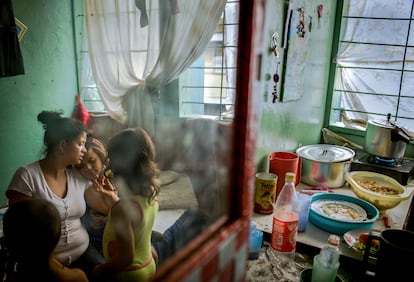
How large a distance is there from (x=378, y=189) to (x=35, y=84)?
164 cm

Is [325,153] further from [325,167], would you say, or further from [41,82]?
[41,82]

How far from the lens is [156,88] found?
1.59 meters

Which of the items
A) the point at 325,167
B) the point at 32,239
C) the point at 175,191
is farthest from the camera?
the point at 325,167

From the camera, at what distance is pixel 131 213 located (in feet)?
3.24

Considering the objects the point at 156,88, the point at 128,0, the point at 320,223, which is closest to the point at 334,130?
the point at 320,223

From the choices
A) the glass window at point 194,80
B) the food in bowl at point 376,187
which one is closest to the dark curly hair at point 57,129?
the glass window at point 194,80

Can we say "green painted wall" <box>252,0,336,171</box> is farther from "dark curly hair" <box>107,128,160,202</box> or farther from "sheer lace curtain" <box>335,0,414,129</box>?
"dark curly hair" <box>107,128,160,202</box>

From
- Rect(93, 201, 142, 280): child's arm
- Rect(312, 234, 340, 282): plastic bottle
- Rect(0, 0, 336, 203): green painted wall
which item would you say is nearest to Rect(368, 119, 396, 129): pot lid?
Rect(0, 0, 336, 203): green painted wall

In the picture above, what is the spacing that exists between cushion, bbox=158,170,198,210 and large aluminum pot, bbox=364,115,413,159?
46.0 inches

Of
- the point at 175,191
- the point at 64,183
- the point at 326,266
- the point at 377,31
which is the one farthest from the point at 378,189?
the point at 64,183

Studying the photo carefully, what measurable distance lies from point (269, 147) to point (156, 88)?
2.05ft

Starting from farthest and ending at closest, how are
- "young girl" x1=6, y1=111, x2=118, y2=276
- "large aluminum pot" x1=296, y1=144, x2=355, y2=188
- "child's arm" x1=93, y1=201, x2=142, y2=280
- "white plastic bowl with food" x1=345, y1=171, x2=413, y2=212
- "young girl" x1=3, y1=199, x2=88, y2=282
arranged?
"large aluminum pot" x1=296, y1=144, x2=355, y2=188
"white plastic bowl with food" x1=345, y1=171, x2=413, y2=212
"young girl" x1=6, y1=111, x2=118, y2=276
"child's arm" x1=93, y1=201, x2=142, y2=280
"young girl" x1=3, y1=199, x2=88, y2=282

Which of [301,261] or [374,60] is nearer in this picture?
[301,261]

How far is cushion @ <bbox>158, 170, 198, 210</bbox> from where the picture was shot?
1276 millimetres
